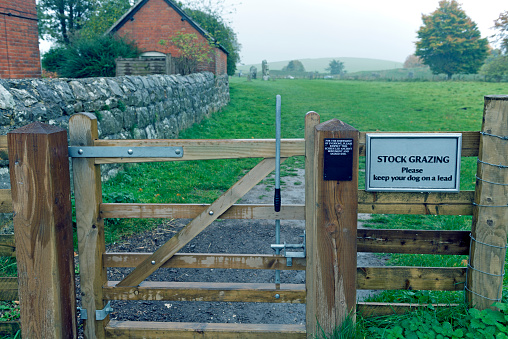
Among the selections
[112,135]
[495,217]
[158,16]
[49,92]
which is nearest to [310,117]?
[495,217]

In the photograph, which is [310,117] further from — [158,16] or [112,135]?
[158,16]

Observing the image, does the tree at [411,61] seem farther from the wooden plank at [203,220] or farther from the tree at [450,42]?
the wooden plank at [203,220]

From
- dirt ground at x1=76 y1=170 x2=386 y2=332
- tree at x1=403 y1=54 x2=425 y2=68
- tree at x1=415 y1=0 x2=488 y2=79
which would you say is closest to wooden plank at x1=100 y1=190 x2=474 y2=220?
dirt ground at x1=76 y1=170 x2=386 y2=332

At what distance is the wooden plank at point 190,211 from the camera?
299 centimetres

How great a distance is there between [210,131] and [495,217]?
12202mm

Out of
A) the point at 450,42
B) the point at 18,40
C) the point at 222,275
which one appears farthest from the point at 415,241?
the point at 450,42

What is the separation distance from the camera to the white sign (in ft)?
9.78

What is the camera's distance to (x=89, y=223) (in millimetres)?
3008

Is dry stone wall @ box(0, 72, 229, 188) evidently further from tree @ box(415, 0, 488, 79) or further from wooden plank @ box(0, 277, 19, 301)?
tree @ box(415, 0, 488, 79)

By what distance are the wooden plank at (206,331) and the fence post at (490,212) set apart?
4.06 ft

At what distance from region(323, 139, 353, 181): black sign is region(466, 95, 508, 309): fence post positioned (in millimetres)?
928

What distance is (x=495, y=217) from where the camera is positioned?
3.02 metres

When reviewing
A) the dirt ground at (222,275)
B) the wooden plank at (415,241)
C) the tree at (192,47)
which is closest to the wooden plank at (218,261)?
the wooden plank at (415,241)

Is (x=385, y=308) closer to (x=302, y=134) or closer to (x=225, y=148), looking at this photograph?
(x=225, y=148)
